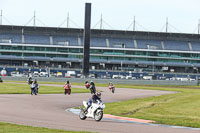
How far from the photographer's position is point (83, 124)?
21.3 meters

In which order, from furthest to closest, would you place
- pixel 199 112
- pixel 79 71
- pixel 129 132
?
1. pixel 79 71
2. pixel 199 112
3. pixel 129 132

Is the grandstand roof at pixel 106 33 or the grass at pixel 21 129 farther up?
the grandstand roof at pixel 106 33

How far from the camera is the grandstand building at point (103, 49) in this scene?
12962 centimetres

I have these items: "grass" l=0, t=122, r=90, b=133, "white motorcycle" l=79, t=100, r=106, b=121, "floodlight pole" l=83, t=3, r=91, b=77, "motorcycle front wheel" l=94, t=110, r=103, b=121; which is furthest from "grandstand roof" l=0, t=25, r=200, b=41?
"grass" l=0, t=122, r=90, b=133

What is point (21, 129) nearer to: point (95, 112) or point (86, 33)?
point (95, 112)

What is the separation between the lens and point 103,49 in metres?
131

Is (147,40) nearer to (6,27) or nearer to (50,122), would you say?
(6,27)

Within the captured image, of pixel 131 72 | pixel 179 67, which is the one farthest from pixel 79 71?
pixel 179 67

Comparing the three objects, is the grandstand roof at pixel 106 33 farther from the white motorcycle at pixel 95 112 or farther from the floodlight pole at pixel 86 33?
the white motorcycle at pixel 95 112

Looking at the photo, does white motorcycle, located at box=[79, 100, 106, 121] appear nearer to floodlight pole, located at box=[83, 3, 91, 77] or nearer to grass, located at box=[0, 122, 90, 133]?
grass, located at box=[0, 122, 90, 133]

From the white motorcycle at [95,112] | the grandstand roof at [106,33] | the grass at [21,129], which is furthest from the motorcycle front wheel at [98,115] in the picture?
the grandstand roof at [106,33]

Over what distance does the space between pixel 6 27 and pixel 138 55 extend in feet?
137

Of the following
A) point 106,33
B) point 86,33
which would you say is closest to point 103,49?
point 106,33

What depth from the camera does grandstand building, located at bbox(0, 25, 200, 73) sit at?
130 metres
